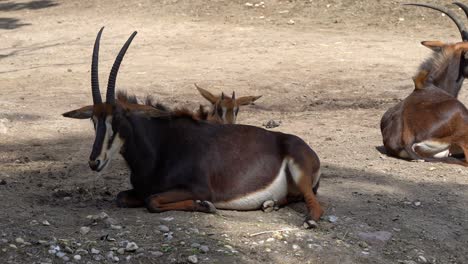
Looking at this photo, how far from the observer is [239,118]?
11.6m

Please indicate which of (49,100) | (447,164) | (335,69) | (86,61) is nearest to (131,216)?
(447,164)

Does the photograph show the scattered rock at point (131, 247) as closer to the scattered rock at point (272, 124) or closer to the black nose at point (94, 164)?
the black nose at point (94, 164)

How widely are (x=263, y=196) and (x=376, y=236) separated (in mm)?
976

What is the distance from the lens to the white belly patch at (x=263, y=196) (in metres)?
7.24

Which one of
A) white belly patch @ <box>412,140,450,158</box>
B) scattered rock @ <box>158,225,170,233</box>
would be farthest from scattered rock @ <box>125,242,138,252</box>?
white belly patch @ <box>412,140,450,158</box>

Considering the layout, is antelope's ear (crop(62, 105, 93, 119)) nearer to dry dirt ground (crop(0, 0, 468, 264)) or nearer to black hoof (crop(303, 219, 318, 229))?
dry dirt ground (crop(0, 0, 468, 264))

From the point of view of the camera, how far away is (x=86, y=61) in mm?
15805

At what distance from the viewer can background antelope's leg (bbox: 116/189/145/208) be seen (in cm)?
719

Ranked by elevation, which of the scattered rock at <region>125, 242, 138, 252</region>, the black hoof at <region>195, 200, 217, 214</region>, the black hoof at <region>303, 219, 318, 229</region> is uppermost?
the scattered rock at <region>125, 242, 138, 252</region>

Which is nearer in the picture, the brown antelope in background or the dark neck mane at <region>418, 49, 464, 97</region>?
the brown antelope in background

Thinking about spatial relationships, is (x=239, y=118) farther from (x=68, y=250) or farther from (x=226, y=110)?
(x=68, y=250)

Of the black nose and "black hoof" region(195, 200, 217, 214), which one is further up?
the black nose

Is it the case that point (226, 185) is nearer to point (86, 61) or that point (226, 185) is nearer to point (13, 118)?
point (13, 118)

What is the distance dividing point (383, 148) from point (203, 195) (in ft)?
11.4
